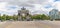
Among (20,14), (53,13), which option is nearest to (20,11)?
(20,14)

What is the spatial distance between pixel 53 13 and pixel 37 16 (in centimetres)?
689

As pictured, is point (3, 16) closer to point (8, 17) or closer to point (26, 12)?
point (8, 17)

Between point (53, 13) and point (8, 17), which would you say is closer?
point (8, 17)

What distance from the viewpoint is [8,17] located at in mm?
27953

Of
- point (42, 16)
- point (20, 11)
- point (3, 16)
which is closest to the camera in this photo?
point (20, 11)

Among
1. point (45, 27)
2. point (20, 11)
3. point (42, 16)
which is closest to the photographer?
point (45, 27)

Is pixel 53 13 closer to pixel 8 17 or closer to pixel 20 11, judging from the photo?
pixel 8 17

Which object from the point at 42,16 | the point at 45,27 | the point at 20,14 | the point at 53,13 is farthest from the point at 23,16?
the point at 45,27

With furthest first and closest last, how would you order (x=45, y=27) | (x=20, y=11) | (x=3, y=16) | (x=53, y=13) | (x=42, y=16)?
(x=53, y=13), (x=42, y=16), (x=3, y=16), (x=20, y=11), (x=45, y=27)

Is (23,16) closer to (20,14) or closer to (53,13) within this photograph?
(20,14)

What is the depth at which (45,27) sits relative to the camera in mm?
6598

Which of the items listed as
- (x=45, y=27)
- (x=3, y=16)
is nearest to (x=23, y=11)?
(x=3, y=16)

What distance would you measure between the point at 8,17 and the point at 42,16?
235 inches

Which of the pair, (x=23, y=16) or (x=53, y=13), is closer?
(x=23, y=16)
